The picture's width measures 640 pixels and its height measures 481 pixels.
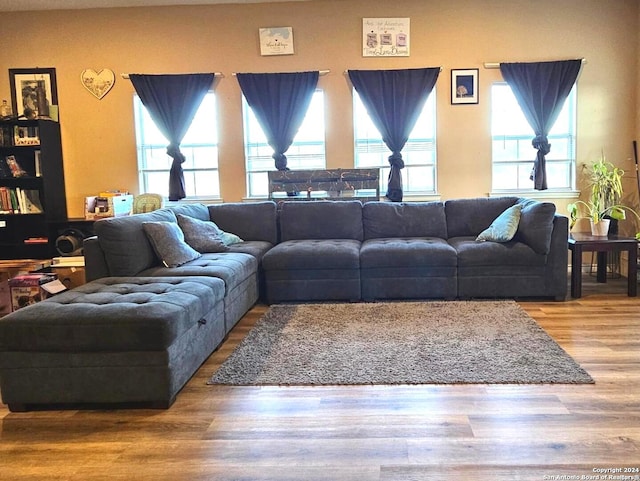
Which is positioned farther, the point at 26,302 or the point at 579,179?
the point at 579,179

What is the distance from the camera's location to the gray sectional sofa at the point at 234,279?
263 cm

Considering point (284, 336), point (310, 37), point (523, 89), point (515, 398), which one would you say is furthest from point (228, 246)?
point (523, 89)

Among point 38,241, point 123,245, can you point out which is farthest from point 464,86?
point 38,241

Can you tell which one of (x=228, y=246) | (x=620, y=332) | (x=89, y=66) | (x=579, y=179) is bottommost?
(x=620, y=332)

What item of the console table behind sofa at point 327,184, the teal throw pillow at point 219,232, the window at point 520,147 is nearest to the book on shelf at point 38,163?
the teal throw pillow at point 219,232

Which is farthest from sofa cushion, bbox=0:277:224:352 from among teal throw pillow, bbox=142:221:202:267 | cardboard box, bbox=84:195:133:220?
cardboard box, bbox=84:195:133:220

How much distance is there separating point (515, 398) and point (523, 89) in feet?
13.5

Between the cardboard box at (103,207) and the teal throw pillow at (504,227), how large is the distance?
3.72 metres

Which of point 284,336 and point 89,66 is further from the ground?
point 89,66

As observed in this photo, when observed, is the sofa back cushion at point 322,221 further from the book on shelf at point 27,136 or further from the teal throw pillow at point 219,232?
the book on shelf at point 27,136

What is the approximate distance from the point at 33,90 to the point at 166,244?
3.42 meters

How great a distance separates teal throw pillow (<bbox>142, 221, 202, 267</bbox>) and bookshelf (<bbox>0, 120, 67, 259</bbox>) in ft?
8.24

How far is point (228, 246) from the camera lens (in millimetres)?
4922

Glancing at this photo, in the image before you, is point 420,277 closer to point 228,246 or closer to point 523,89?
point 228,246
